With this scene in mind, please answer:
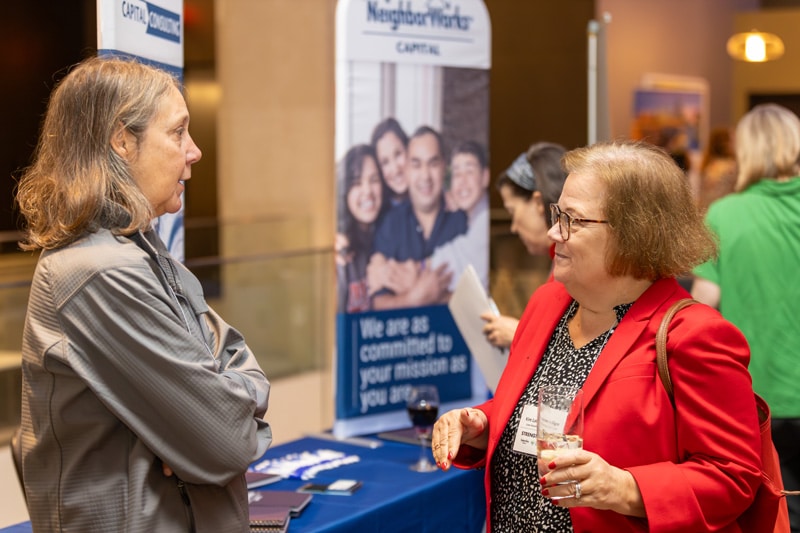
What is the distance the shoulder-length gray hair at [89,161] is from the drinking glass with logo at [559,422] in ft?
2.59

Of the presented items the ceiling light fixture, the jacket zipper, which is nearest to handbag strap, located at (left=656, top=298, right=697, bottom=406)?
the jacket zipper

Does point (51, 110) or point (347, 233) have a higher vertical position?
point (51, 110)

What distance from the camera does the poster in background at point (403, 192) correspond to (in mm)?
3203

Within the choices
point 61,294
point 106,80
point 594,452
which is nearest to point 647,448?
point 594,452

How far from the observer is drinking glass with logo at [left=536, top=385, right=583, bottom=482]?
1593 mm

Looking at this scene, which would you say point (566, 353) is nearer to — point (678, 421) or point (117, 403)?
point (678, 421)

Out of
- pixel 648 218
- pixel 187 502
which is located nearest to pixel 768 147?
pixel 648 218

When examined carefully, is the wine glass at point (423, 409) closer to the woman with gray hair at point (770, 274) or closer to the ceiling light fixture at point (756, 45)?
the woman with gray hair at point (770, 274)

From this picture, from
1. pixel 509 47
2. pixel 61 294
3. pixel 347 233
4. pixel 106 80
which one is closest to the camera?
pixel 61 294

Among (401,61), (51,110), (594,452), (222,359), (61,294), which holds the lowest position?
(594,452)

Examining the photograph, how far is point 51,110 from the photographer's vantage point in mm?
1793

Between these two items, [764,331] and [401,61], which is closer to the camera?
[401,61]

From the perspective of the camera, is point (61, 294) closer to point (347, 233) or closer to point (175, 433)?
point (175, 433)

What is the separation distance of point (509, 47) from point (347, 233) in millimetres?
6121
